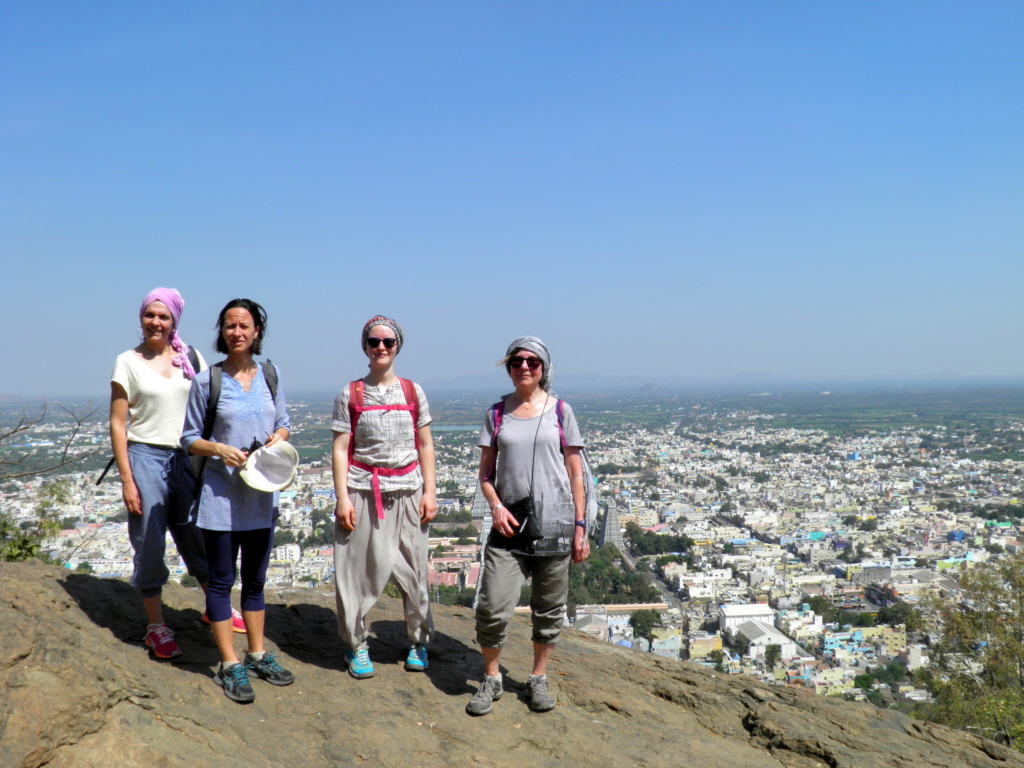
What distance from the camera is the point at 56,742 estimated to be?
2.17 m

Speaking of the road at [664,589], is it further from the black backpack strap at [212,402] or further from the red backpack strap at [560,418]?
the black backpack strap at [212,402]

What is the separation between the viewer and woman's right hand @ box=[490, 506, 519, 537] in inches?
119

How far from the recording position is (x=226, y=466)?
9.24ft

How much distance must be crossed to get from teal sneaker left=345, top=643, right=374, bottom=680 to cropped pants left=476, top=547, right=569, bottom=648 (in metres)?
0.60

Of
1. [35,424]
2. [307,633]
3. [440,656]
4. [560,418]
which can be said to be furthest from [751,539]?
[560,418]

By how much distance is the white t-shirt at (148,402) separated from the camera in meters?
2.93

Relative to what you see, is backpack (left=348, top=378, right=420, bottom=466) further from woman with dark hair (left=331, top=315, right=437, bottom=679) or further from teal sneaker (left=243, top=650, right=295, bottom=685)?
teal sneaker (left=243, top=650, right=295, bottom=685)

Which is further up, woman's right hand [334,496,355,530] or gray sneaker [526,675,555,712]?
woman's right hand [334,496,355,530]

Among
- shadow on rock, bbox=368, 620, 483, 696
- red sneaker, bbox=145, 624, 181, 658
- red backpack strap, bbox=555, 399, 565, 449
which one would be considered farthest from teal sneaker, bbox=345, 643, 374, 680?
red backpack strap, bbox=555, 399, 565, 449

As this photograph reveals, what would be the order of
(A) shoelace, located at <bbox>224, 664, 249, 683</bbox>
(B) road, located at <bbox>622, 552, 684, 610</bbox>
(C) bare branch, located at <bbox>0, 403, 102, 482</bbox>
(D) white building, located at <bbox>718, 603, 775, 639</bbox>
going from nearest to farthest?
(A) shoelace, located at <bbox>224, 664, 249, 683</bbox> < (C) bare branch, located at <bbox>0, 403, 102, 482</bbox> < (D) white building, located at <bbox>718, 603, 775, 639</bbox> < (B) road, located at <bbox>622, 552, 684, 610</bbox>

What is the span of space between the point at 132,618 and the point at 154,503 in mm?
823

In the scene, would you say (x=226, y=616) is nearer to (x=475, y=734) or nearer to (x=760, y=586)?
(x=475, y=734)

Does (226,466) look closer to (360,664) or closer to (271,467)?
(271,467)

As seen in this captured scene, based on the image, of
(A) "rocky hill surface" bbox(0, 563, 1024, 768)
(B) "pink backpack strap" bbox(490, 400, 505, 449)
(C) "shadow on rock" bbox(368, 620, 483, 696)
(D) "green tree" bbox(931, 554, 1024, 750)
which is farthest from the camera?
(D) "green tree" bbox(931, 554, 1024, 750)
